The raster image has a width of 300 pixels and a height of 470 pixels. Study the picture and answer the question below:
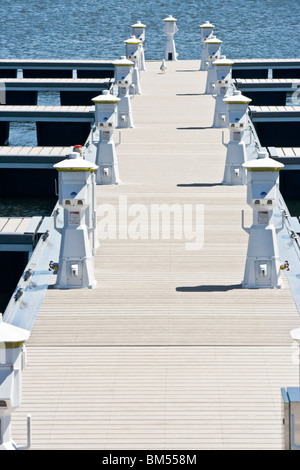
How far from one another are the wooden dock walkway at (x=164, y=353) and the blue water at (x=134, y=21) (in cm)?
4907

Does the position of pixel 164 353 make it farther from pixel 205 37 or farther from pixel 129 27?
pixel 129 27

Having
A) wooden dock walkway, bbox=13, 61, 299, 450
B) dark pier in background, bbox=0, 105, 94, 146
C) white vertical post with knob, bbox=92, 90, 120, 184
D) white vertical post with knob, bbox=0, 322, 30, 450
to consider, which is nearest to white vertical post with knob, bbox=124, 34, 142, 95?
dark pier in background, bbox=0, 105, 94, 146

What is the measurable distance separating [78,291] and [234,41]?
208 feet

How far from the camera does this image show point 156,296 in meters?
15.7

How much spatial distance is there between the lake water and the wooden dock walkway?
26.9 metres

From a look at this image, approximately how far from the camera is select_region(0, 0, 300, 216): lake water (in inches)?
2751

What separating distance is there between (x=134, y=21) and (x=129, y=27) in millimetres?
4788

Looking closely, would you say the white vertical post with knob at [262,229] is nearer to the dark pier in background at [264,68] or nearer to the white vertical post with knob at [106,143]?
the white vertical post with knob at [106,143]

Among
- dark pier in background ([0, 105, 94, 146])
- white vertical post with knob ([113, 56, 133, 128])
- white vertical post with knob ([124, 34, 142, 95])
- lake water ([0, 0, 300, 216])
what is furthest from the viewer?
lake water ([0, 0, 300, 216])

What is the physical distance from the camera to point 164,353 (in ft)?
44.5

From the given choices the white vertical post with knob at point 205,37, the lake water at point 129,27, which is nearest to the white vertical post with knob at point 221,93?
the white vertical post with knob at point 205,37

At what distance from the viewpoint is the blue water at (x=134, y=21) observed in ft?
231

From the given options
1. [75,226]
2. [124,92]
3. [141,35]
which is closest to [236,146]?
[124,92]

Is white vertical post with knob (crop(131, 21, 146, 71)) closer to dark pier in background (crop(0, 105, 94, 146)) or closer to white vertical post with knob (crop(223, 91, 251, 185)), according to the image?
dark pier in background (crop(0, 105, 94, 146))
